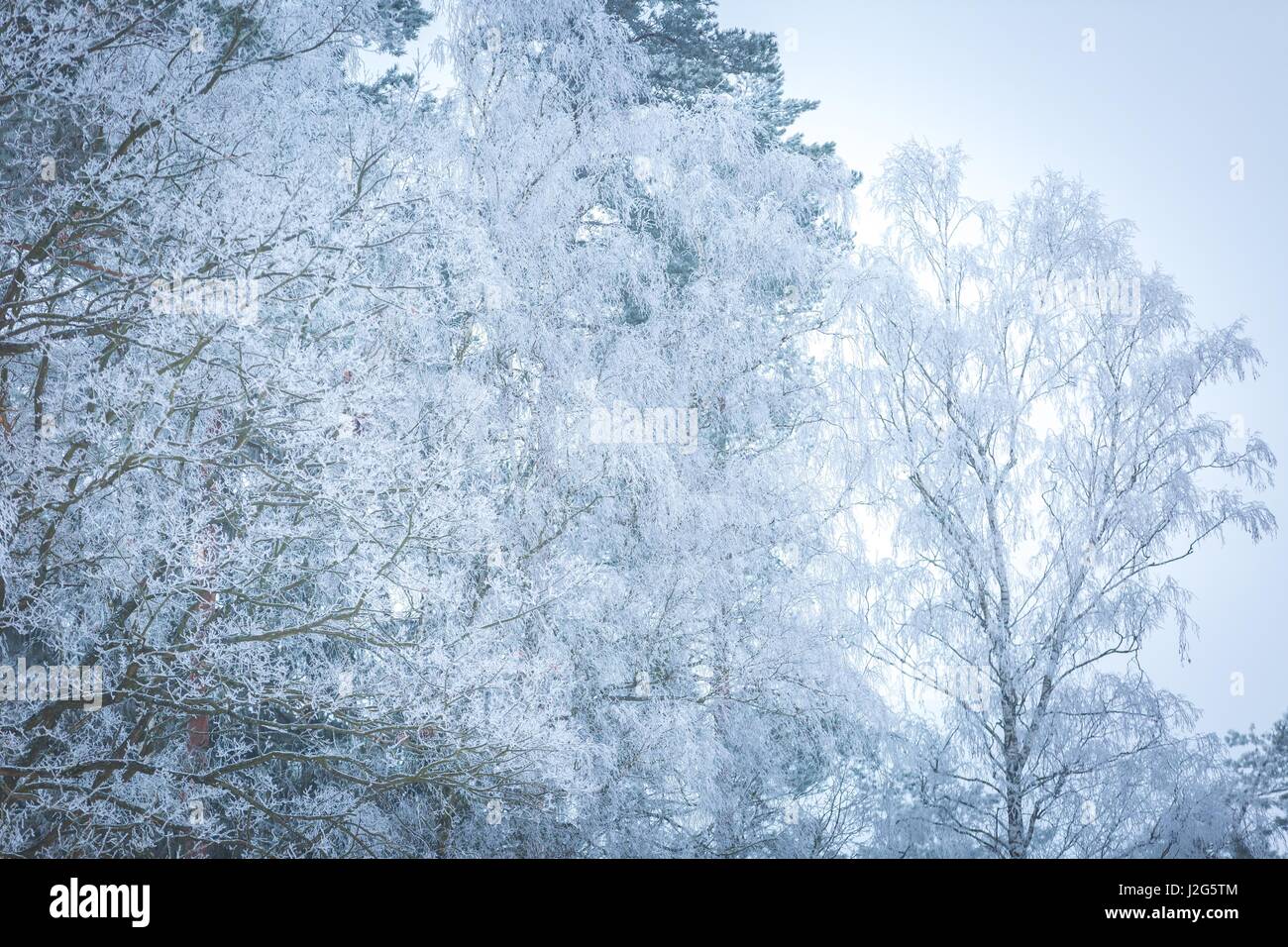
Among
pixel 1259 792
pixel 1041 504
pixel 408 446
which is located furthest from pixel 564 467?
pixel 1259 792

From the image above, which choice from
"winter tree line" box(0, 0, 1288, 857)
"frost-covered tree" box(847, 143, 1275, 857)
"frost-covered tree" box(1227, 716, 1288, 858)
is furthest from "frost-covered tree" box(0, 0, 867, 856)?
"frost-covered tree" box(1227, 716, 1288, 858)

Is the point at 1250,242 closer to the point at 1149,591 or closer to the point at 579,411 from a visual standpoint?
the point at 1149,591

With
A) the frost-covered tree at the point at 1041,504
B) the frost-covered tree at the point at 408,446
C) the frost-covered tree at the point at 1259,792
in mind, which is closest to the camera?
the frost-covered tree at the point at 408,446

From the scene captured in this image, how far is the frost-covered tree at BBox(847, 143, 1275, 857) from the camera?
5.99 meters

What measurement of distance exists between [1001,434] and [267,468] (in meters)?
4.76

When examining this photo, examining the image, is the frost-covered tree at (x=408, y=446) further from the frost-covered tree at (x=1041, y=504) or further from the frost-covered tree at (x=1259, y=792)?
the frost-covered tree at (x=1259, y=792)

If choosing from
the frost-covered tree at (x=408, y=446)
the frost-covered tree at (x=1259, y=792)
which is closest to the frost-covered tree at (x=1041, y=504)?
the frost-covered tree at (x=1259, y=792)

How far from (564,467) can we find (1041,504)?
317 centimetres

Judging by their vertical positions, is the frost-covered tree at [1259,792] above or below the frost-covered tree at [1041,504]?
below

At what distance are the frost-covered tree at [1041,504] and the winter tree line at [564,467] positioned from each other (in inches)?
A: 1.0

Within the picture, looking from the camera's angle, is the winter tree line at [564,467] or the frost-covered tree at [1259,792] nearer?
the winter tree line at [564,467]

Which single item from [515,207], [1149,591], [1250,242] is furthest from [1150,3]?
[515,207]

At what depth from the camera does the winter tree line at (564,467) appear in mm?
3922

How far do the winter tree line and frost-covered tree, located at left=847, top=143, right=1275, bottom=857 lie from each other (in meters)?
0.03
